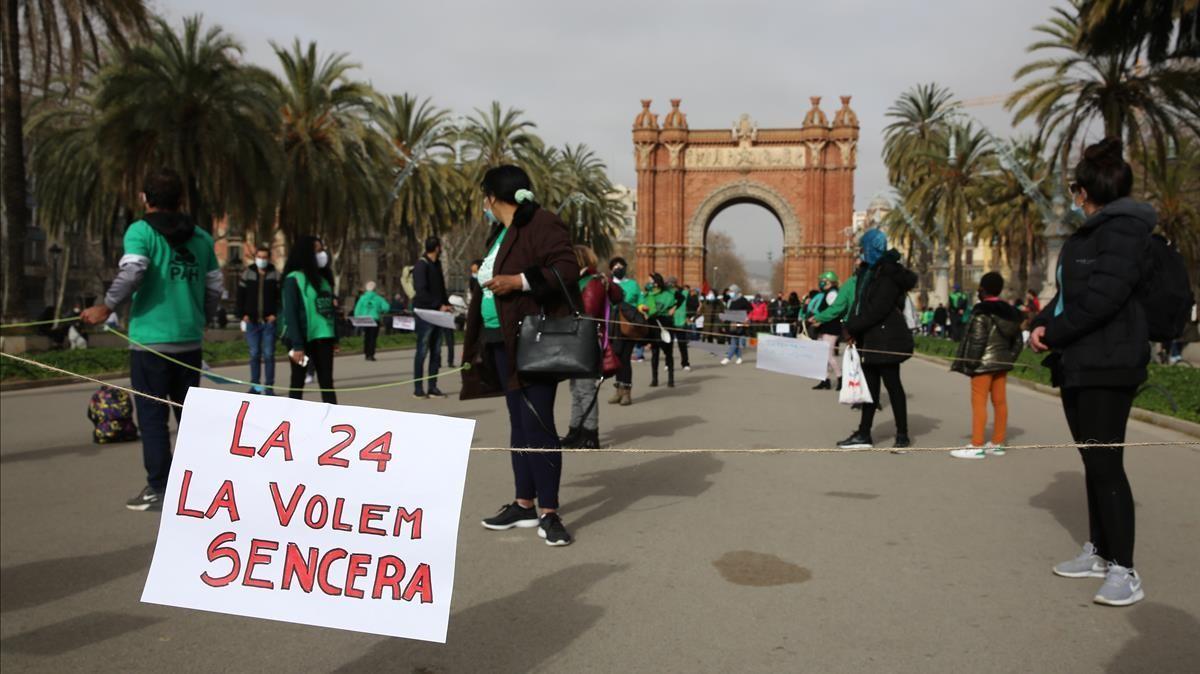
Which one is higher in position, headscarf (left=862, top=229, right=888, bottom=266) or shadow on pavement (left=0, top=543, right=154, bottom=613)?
headscarf (left=862, top=229, right=888, bottom=266)

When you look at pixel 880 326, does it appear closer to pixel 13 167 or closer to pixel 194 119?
pixel 13 167

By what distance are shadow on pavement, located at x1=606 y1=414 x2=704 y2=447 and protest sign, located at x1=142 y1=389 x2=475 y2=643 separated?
6.68 metres

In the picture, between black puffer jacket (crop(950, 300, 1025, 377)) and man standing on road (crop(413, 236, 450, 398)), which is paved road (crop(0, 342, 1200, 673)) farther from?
man standing on road (crop(413, 236, 450, 398))

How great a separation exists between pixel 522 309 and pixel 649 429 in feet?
17.5

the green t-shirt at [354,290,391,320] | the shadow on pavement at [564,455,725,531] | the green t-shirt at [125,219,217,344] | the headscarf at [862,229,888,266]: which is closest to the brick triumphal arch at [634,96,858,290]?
the green t-shirt at [354,290,391,320]

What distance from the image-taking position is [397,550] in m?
2.42

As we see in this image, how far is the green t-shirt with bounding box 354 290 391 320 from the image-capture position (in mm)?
19469

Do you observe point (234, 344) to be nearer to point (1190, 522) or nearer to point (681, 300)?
point (681, 300)

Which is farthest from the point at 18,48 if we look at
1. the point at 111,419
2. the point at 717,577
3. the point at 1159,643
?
the point at 1159,643

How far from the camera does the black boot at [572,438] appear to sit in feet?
27.8

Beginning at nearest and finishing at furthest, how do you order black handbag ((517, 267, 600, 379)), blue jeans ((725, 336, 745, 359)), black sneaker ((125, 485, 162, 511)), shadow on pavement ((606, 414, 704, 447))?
black handbag ((517, 267, 600, 379)), black sneaker ((125, 485, 162, 511)), shadow on pavement ((606, 414, 704, 447)), blue jeans ((725, 336, 745, 359))

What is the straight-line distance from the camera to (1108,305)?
4.27 m

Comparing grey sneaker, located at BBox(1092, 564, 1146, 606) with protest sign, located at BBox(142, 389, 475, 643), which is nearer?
protest sign, located at BBox(142, 389, 475, 643)

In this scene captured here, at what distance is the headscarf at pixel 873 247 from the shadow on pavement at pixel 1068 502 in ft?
7.72
